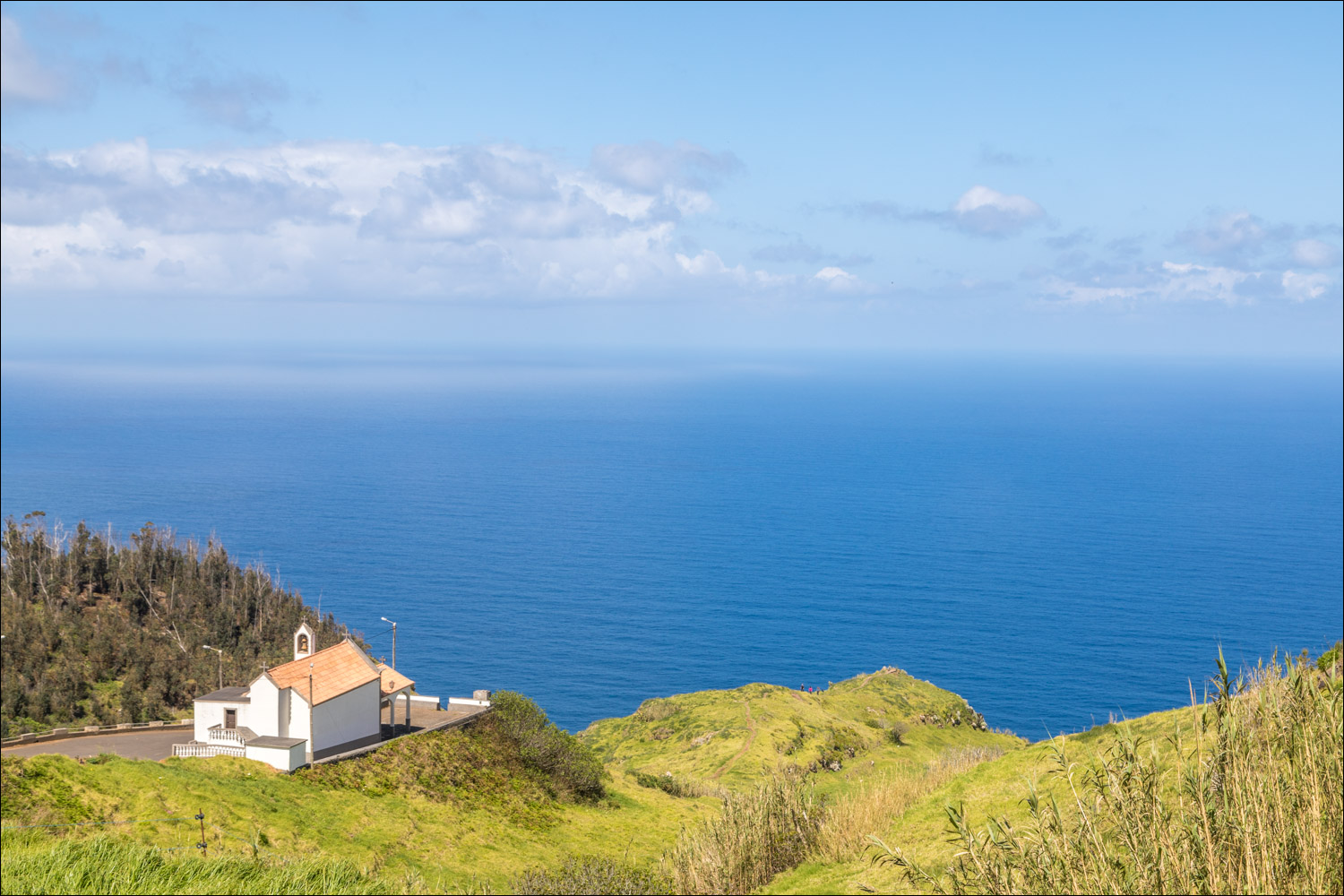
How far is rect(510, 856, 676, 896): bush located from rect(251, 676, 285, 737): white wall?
23865 millimetres

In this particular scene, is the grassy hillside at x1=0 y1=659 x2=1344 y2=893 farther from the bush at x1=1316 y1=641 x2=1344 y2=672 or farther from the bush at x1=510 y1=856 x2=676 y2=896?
the bush at x1=1316 y1=641 x2=1344 y2=672

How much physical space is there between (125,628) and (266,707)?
43069mm

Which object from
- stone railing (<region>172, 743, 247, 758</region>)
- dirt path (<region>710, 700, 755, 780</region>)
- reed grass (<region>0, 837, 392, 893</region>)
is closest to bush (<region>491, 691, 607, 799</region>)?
dirt path (<region>710, 700, 755, 780</region>)

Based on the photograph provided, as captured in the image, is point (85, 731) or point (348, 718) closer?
point (348, 718)

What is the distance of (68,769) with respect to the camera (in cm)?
3928

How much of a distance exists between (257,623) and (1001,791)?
77.9 metres

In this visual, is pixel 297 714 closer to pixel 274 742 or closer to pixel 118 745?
→ pixel 274 742

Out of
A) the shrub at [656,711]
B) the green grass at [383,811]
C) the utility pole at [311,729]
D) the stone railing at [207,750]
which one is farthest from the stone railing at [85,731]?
the shrub at [656,711]

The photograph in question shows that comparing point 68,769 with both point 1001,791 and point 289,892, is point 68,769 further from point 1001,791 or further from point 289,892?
point 1001,791

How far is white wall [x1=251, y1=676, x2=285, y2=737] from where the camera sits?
4953 centimetres

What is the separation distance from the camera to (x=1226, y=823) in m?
13.1

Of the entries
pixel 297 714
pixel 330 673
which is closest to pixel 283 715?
pixel 297 714

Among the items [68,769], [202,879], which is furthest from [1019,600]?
[202,879]

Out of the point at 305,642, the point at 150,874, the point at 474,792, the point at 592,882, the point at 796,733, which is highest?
the point at 150,874
